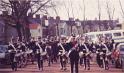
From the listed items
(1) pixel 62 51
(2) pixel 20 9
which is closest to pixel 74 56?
(1) pixel 62 51

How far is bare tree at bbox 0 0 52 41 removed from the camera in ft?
171

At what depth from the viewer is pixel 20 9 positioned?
52.4m

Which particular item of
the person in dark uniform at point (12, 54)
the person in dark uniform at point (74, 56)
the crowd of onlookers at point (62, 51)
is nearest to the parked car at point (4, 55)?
the crowd of onlookers at point (62, 51)

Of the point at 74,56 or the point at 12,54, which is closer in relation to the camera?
the point at 74,56

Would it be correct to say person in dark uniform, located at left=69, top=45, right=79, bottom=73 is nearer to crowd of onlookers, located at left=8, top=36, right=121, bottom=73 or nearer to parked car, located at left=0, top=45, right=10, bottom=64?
crowd of onlookers, located at left=8, top=36, right=121, bottom=73

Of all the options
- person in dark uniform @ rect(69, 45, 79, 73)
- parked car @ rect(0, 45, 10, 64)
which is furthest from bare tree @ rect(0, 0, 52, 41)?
person in dark uniform @ rect(69, 45, 79, 73)

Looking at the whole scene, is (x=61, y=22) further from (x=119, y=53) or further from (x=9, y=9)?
(x=119, y=53)

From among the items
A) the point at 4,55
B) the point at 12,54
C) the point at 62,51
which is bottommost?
the point at 4,55

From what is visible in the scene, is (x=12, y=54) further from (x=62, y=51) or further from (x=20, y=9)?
(x=20, y=9)

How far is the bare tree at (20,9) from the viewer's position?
52.3 m

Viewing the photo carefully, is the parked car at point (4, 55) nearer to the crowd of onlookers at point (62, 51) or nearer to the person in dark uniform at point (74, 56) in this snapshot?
the crowd of onlookers at point (62, 51)

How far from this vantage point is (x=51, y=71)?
88.7ft

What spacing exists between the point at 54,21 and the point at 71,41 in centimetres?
8412

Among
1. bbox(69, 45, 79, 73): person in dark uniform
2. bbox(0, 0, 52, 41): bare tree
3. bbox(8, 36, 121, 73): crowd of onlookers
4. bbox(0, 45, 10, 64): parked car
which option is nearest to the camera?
bbox(69, 45, 79, 73): person in dark uniform
